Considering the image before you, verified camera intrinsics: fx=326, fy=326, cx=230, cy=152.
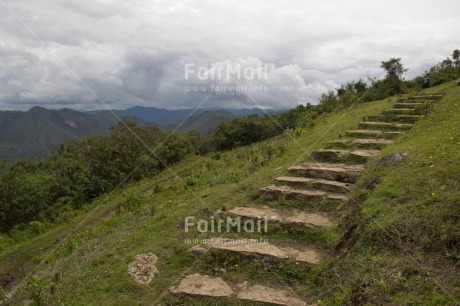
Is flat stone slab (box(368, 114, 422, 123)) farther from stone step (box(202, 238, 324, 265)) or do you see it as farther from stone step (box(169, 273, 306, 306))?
stone step (box(169, 273, 306, 306))

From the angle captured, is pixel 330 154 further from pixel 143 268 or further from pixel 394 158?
pixel 143 268

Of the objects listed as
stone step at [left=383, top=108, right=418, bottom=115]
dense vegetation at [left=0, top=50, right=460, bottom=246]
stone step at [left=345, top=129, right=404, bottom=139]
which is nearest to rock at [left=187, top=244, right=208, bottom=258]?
stone step at [left=345, top=129, right=404, bottom=139]

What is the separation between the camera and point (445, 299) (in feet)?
10.9

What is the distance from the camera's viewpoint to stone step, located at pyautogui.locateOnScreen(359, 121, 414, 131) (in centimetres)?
1082

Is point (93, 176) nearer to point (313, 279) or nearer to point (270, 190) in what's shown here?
point (270, 190)

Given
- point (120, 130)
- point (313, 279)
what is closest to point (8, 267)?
point (313, 279)

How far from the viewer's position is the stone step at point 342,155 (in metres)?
8.57

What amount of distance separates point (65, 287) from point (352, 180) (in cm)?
614

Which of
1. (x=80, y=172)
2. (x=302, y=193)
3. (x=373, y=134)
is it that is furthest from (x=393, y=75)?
(x=80, y=172)

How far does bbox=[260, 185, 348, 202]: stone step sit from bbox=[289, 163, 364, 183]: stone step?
0.77 m

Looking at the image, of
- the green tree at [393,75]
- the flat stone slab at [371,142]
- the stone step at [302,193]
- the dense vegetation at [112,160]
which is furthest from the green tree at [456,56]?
the stone step at [302,193]

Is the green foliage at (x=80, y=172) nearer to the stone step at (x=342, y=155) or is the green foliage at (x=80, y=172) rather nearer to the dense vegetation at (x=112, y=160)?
the dense vegetation at (x=112, y=160)

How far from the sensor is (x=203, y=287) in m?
4.90

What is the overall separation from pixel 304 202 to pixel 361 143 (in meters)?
3.86
